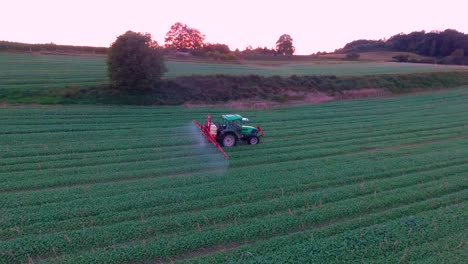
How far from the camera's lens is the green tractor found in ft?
67.3

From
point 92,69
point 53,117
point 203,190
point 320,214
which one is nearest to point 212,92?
point 53,117

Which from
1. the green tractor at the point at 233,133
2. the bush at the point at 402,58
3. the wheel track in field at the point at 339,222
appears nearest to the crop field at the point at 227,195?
the wheel track in field at the point at 339,222

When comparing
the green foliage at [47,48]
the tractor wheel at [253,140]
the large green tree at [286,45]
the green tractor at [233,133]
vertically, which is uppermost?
the large green tree at [286,45]

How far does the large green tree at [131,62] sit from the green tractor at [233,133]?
615 inches

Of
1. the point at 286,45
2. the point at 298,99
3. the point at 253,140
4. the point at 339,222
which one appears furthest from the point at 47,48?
the point at 286,45

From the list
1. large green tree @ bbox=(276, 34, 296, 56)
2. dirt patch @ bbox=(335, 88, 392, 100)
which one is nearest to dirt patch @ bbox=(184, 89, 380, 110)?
dirt patch @ bbox=(335, 88, 392, 100)

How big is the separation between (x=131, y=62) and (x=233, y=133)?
17.0m

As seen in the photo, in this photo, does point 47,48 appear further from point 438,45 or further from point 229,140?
point 438,45

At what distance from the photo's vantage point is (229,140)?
20.8 m

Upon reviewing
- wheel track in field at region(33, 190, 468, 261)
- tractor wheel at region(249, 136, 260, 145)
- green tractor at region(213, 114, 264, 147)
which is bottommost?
wheel track in field at region(33, 190, 468, 261)

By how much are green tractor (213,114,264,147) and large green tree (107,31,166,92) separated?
15628 millimetres

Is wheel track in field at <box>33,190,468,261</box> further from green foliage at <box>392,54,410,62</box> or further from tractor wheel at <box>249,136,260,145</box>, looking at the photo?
green foliage at <box>392,54,410,62</box>

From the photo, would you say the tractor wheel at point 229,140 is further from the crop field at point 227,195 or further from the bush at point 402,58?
the bush at point 402,58

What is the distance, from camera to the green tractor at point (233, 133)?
20.5 metres
